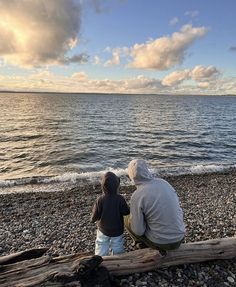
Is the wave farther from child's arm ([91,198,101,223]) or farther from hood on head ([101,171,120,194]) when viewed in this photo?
hood on head ([101,171,120,194])

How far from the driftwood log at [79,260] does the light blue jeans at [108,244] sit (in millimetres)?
551

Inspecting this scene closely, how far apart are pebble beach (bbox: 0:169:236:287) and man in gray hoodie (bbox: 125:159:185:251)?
77 cm

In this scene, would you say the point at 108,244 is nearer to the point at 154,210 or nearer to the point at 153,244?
the point at 153,244

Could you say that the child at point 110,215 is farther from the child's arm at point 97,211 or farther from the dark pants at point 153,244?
the dark pants at point 153,244

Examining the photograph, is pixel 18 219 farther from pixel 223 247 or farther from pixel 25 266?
pixel 223 247

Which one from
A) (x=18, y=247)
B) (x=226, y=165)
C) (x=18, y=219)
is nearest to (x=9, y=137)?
(x=226, y=165)

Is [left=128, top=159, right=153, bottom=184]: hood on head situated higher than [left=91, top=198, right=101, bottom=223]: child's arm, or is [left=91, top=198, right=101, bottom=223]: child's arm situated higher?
[left=128, top=159, right=153, bottom=184]: hood on head

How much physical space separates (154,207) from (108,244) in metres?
1.71

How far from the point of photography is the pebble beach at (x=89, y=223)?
667 centimetres

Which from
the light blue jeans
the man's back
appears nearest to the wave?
the light blue jeans

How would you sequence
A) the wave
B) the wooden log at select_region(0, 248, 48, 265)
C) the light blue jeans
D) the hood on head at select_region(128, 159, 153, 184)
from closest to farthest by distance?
1. the wooden log at select_region(0, 248, 48, 265)
2. the hood on head at select_region(128, 159, 153, 184)
3. the light blue jeans
4. the wave

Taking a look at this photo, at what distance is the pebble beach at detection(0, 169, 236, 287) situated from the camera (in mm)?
6672

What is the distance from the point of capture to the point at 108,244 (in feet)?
24.0

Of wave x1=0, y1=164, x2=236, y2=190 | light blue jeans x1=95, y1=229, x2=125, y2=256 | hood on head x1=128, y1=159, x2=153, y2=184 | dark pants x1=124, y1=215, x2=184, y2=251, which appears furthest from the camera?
wave x1=0, y1=164, x2=236, y2=190
